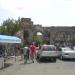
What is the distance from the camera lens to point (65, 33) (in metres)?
134

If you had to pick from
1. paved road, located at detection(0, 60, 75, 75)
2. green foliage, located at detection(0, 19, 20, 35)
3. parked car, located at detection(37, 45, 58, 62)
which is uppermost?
green foliage, located at detection(0, 19, 20, 35)

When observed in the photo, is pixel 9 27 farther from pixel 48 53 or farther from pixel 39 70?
pixel 39 70

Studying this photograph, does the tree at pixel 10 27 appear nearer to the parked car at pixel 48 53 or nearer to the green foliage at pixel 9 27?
the green foliage at pixel 9 27

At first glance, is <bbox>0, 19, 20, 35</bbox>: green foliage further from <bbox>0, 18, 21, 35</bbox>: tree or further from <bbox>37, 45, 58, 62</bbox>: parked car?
<bbox>37, 45, 58, 62</bbox>: parked car

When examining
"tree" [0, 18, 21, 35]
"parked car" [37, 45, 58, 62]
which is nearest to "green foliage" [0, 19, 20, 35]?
"tree" [0, 18, 21, 35]

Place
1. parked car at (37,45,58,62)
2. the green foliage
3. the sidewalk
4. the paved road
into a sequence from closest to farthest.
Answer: the paved road → the sidewalk → parked car at (37,45,58,62) → the green foliage

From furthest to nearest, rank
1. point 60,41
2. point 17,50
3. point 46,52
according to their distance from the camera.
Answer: point 60,41 → point 17,50 → point 46,52

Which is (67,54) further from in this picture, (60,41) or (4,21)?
(60,41)

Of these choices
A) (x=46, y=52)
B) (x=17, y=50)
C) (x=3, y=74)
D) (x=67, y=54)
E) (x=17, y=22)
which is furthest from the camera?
(x=17, y=22)

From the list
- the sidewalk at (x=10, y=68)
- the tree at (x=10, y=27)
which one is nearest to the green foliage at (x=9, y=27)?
the tree at (x=10, y=27)

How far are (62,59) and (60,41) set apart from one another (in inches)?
3680

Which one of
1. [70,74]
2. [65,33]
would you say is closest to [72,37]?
[65,33]

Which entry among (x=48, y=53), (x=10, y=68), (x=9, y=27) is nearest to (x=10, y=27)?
(x=9, y=27)

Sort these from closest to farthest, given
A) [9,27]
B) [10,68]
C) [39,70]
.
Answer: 1. [39,70]
2. [10,68]
3. [9,27]
